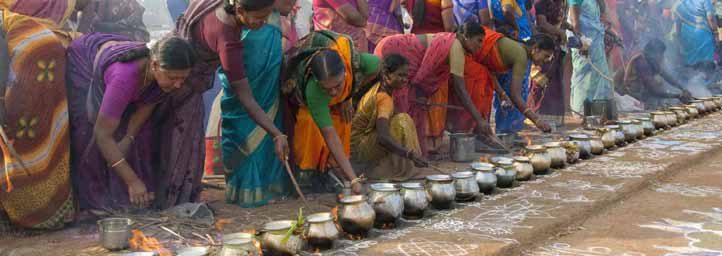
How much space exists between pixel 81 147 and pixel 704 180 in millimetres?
3538

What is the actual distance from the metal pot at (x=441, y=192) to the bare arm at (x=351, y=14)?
2204mm

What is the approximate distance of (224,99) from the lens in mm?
3871

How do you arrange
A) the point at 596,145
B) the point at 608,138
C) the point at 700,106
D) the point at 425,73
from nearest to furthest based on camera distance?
the point at 596,145, the point at 608,138, the point at 425,73, the point at 700,106

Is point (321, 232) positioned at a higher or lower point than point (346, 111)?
lower

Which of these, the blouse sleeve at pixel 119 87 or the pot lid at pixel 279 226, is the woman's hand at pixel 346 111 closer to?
the blouse sleeve at pixel 119 87

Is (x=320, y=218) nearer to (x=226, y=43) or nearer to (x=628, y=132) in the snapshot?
(x=226, y=43)

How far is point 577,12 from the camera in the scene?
8125 mm

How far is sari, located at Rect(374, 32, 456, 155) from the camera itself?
530 cm

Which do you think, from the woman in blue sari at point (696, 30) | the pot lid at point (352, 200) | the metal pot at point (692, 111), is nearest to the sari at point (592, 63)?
the metal pot at point (692, 111)

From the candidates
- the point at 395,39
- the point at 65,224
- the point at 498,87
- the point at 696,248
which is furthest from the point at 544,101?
the point at 65,224

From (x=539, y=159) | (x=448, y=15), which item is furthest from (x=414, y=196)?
(x=448, y=15)

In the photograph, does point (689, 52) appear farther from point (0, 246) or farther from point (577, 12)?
point (0, 246)

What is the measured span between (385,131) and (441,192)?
1.27m

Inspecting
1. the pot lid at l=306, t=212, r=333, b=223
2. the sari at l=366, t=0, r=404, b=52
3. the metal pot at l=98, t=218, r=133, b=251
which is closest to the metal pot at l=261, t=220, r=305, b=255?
the pot lid at l=306, t=212, r=333, b=223
